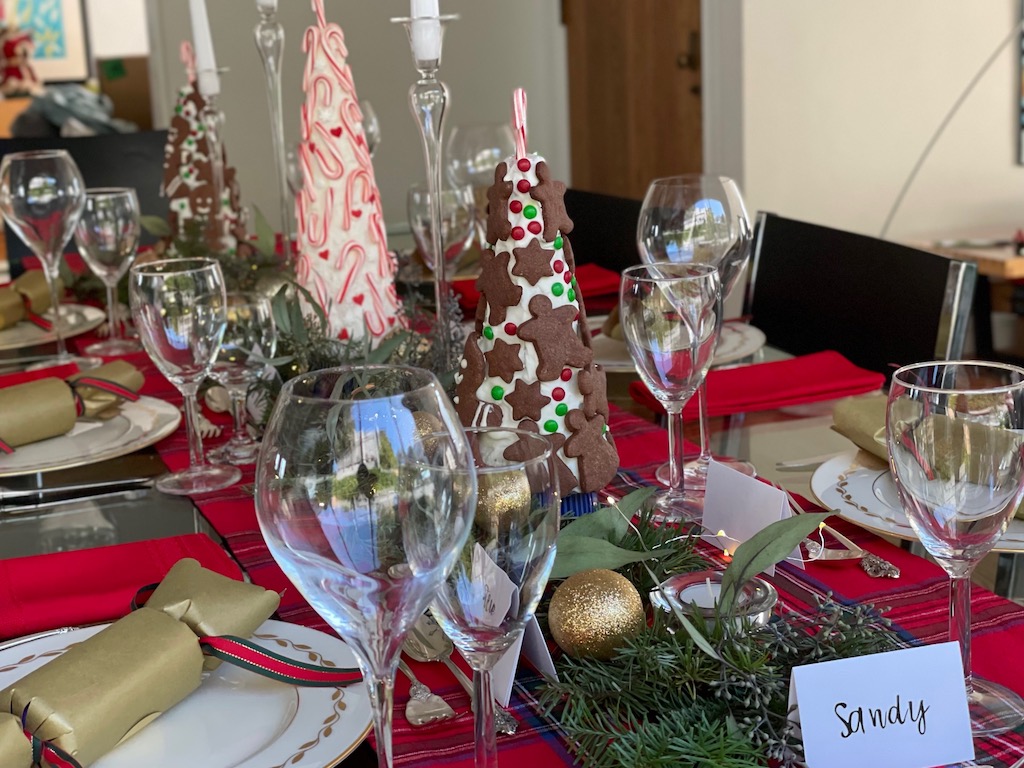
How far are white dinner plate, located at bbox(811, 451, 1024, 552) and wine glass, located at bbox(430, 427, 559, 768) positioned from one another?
32 cm

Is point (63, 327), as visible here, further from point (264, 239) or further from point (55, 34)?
point (55, 34)

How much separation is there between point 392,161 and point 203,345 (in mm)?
3492

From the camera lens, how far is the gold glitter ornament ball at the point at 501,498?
1.60 feet

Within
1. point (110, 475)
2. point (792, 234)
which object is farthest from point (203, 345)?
point (792, 234)

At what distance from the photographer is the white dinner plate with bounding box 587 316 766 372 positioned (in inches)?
48.3

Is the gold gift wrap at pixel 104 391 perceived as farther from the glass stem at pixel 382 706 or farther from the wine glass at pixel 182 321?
the glass stem at pixel 382 706

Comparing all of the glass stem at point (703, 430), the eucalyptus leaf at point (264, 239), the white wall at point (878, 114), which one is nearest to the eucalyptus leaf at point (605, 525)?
the glass stem at point (703, 430)

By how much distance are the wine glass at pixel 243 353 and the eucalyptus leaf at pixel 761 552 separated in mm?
530

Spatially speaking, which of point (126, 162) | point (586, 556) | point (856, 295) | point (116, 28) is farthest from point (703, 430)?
point (116, 28)

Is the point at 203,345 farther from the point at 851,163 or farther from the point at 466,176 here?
the point at 851,163

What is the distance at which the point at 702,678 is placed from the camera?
0.54 metres

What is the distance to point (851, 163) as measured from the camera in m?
3.55

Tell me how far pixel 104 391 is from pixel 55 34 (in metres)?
7.16

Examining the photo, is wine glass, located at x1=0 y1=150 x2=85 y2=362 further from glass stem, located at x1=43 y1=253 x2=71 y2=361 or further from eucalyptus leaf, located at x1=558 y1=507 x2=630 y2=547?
eucalyptus leaf, located at x1=558 y1=507 x2=630 y2=547
